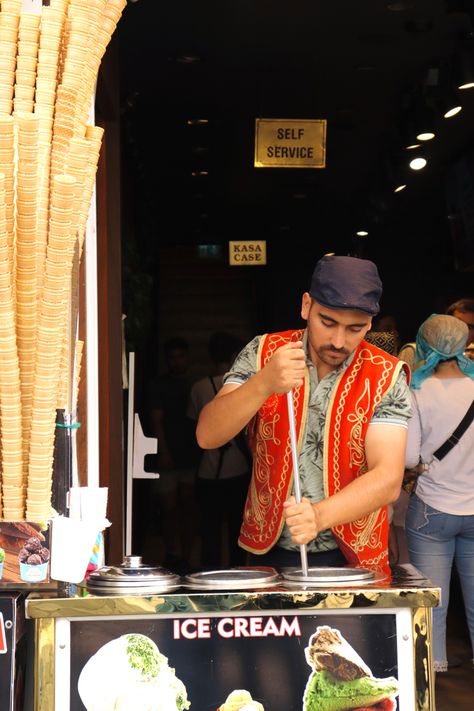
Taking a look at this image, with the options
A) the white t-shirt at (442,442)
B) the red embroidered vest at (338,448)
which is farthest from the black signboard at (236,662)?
the white t-shirt at (442,442)

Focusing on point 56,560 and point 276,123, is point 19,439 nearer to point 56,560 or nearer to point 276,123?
point 56,560

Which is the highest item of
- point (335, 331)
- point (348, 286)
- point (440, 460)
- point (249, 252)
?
point (249, 252)

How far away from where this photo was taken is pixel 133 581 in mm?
1963

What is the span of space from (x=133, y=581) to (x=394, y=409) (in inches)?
45.1

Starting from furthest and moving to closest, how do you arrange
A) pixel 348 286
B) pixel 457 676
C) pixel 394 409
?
pixel 457 676 → pixel 394 409 → pixel 348 286

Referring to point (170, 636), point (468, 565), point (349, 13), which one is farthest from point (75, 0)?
point (349, 13)

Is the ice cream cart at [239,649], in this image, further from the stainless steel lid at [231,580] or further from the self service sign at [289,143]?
the self service sign at [289,143]

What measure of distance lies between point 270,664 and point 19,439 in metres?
0.66

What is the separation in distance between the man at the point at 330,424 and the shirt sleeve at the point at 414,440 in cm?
199

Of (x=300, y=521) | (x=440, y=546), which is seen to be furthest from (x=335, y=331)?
(x=440, y=546)

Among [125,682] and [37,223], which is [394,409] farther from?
[37,223]

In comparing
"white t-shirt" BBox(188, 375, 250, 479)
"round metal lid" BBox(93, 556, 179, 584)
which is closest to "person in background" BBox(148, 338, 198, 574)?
"white t-shirt" BBox(188, 375, 250, 479)

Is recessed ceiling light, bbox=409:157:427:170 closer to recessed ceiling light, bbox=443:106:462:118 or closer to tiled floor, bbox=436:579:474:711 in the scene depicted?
recessed ceiling light, bbox=443:106:462:118

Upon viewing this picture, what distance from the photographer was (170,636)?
195 centimetres
